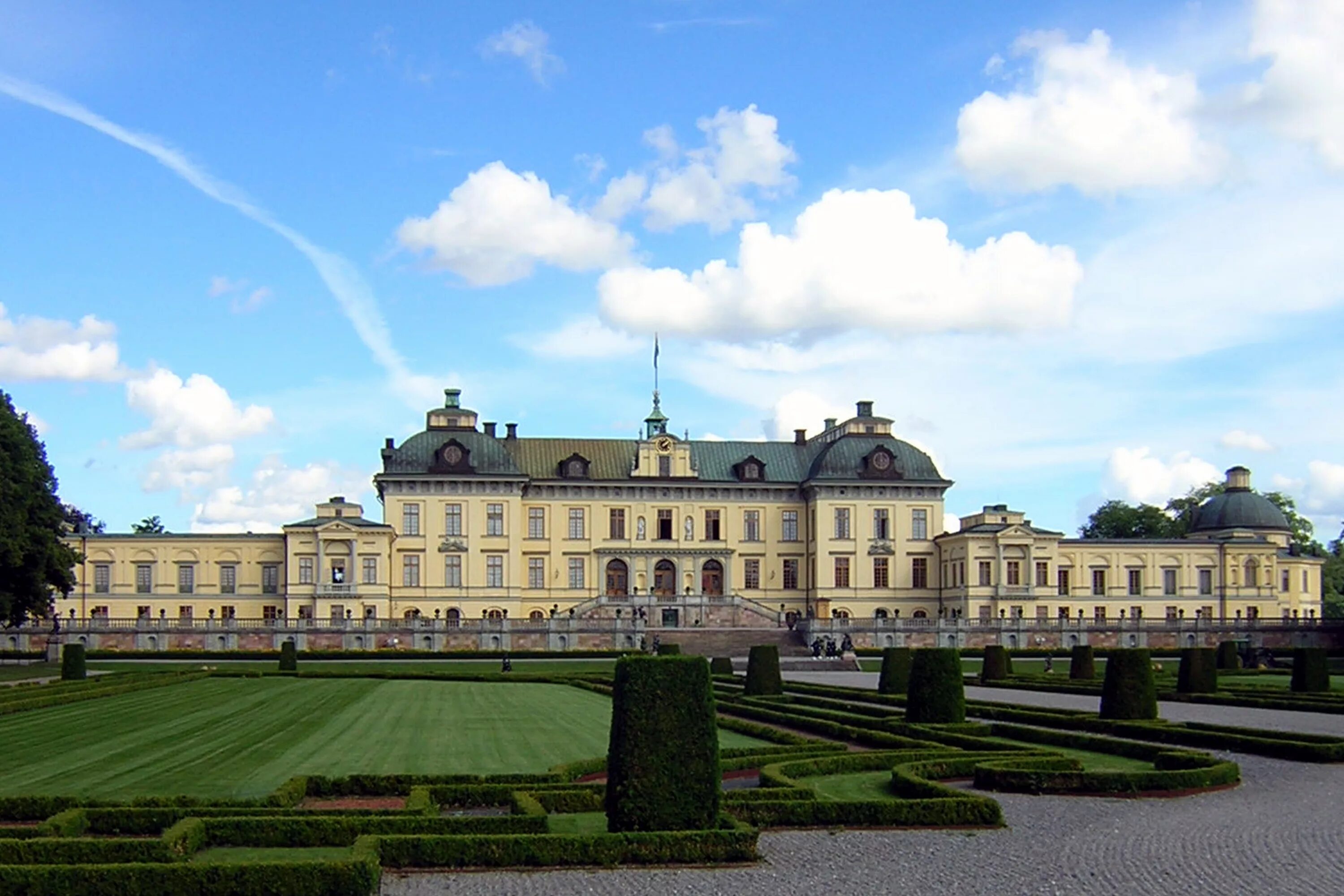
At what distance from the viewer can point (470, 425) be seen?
74750 mm

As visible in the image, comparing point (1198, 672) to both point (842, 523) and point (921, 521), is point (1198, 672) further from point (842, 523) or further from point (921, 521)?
point (921, 521)

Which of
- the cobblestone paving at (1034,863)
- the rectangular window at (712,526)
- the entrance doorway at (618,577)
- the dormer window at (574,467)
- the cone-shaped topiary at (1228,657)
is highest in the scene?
the dormer window at (574,467)

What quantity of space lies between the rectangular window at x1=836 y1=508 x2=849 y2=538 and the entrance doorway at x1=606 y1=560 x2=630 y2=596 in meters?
11.1

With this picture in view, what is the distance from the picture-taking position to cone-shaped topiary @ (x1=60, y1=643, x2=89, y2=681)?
39656 millimetres

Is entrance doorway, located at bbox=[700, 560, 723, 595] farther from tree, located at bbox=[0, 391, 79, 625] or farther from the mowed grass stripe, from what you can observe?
the mowed grass stripe

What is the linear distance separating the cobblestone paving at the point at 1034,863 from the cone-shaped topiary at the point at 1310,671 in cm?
2123

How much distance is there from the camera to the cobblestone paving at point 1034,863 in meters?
11.8

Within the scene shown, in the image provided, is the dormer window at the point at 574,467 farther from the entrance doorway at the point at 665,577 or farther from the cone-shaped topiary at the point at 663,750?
the cone-shaped topiary at the point at 663,750

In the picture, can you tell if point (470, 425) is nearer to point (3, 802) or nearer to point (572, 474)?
point (572, 474)

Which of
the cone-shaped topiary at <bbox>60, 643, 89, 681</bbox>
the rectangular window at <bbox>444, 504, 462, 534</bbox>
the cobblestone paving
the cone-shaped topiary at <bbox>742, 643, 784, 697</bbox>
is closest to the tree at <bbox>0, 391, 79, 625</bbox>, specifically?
the cone-shaped topiary at <bbox>60, 643, 89, 681</bbox>

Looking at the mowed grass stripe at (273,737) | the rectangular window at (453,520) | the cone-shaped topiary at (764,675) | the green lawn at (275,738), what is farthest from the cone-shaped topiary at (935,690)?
the rectangular window at (453,520)

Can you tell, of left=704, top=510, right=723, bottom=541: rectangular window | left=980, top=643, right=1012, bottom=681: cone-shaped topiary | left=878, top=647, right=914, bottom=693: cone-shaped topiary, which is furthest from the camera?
left=704, top=510, right=723, bottom=541: rectangular window

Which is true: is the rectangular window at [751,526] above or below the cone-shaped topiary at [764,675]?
above

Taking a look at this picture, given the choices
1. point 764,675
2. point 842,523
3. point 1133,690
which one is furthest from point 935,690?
point 842,523
